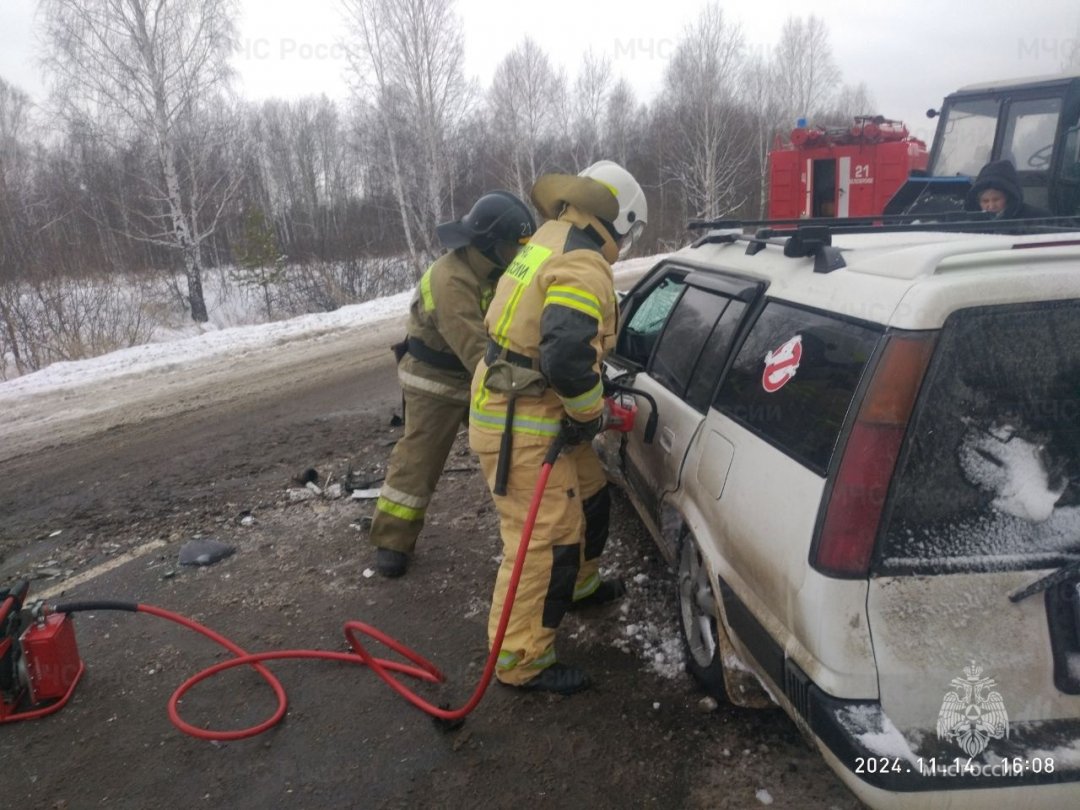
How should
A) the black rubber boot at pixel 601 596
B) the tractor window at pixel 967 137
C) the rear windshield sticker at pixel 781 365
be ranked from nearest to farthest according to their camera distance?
1. the rear windshield sticker at pixel 781 365
2. the black rubber boot at pixel 601 596
3. the tractor window at pixel 967 137

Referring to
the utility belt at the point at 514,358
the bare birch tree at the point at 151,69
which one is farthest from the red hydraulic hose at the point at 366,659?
the bare birch tree at the point at 151,69

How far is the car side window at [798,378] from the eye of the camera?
74.0 inches

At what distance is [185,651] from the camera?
3.33 m

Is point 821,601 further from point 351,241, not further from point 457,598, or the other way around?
point 351,241

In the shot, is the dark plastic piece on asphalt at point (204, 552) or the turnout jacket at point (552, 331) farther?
the dark plastic piece on asphalt at point (204, 552)

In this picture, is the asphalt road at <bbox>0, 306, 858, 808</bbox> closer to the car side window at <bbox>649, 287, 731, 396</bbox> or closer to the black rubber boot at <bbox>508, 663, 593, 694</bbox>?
the black rubber boot at <bbox>508, 663, 593, 694</bbox>

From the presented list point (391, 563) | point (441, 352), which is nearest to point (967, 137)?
point (441, 352)

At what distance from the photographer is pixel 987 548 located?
5.67 ft

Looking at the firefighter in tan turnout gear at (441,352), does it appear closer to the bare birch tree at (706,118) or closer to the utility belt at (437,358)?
the utility belt at (437,358)

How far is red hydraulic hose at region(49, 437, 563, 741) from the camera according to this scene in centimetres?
266

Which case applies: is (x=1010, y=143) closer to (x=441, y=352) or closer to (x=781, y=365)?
(x=441, y=352)

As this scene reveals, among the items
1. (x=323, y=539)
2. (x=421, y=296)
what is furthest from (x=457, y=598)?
(x=421, y=296)

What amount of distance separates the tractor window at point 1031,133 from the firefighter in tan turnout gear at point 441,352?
560 cm

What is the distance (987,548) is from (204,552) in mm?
3812
